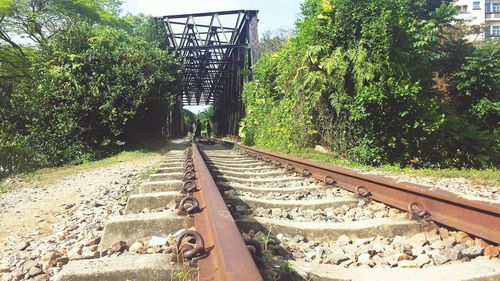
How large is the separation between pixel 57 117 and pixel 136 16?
1830 cm

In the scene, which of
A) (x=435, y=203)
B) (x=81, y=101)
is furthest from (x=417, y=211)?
(x=81, y=101)

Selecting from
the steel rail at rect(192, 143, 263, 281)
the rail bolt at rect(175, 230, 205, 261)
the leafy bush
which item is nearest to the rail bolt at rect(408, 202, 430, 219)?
the steel rail at rect(192, 143, 263, 281)

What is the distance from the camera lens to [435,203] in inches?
102

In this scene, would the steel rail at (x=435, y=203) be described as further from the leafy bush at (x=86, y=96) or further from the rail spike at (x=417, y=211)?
the leafy bush at (x=86, y=96)

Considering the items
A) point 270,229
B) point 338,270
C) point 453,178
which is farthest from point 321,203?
point 453,178

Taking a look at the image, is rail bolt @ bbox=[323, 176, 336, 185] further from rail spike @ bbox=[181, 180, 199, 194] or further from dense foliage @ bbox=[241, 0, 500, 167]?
dense foliage @ bbox=[241, 0, 500, 167]

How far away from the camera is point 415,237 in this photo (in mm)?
2348

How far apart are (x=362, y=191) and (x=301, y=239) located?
127 centimetres

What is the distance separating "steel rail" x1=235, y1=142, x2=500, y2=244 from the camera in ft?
7.03

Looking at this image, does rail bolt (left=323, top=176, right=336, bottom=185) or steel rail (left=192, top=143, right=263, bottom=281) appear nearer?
steel rail (left=192, top=143, right=263, bottom=281)

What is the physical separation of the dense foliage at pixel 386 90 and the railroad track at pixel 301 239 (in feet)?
13.9

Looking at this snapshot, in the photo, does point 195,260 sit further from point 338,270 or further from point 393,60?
point 393,60

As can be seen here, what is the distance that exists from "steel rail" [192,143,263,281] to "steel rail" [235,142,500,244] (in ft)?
4.32

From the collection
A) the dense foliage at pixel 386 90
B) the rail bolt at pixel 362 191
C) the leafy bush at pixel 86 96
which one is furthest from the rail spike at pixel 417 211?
the leafy bush at pixel 86 96
